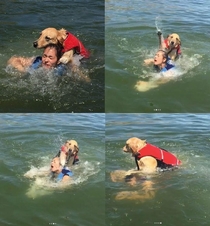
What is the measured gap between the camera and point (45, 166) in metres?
9.53

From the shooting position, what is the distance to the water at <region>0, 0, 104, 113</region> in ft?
28.7

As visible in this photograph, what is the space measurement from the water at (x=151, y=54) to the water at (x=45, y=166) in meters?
1.70

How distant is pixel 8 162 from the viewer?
378 inches

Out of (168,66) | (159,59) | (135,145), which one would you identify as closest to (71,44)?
(159,59)

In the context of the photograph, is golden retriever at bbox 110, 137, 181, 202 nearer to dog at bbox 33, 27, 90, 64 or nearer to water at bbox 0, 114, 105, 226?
water at bbox 0, 114, 105, 226

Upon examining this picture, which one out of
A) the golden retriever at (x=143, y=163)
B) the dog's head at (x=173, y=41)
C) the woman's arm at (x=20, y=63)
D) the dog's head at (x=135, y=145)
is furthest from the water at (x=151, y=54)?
the woman's arm at (x=20, y=63)

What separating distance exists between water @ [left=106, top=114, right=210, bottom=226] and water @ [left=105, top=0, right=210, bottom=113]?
4.48ft

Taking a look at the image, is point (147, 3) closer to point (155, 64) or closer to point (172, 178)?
point (155, 64)

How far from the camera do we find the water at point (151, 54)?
8.97m

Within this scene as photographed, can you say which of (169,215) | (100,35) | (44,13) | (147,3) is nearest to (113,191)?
(169,215)

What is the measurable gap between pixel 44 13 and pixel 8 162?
545 centimetres

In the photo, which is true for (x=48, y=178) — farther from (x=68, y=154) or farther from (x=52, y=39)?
(x=52, y=39)

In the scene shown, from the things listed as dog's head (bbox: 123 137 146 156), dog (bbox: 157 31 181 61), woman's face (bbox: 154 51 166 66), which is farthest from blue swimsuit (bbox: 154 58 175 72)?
dog's head (bbox: 123 137 146 156)

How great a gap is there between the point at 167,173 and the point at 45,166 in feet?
9.02
